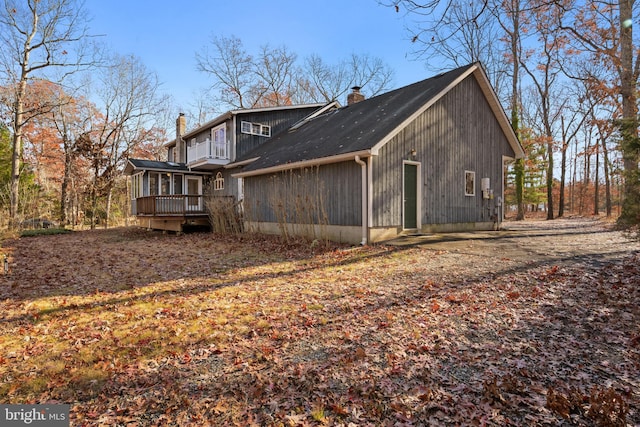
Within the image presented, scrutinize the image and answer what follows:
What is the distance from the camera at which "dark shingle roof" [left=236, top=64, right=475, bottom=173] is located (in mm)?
10430

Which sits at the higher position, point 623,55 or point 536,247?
point 623,55

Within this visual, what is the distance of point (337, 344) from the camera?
3.59 metres

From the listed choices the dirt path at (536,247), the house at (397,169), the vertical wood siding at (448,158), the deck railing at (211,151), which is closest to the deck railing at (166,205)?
the deck railing at (211,151)

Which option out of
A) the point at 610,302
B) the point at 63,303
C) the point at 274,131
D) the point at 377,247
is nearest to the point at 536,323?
the point at 610,302

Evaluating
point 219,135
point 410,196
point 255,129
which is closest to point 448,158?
point 410,196

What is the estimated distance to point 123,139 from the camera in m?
27.2

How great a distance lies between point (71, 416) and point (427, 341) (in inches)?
A: 128

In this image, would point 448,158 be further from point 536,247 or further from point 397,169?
point 536,247

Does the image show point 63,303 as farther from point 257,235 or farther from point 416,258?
point 257,235

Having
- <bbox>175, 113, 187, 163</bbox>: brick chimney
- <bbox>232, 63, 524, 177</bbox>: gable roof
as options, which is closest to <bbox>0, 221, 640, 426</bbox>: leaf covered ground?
<bbox>232, 63, 524, 177</bbox>: gable roof

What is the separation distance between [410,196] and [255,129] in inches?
430

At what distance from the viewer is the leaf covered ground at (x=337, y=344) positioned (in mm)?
2555

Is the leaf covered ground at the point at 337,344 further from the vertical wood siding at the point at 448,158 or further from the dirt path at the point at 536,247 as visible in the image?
the vertical wood siding at the point at 448,158

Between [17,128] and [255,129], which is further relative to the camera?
[255,129]
